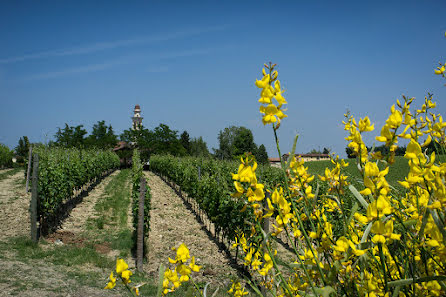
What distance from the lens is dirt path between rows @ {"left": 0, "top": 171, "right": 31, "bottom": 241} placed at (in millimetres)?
7121

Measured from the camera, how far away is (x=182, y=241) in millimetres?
7551

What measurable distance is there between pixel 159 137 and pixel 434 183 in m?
38.5

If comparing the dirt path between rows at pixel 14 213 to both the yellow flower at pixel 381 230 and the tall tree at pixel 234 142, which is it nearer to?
the yellow flower at pixel 381 230

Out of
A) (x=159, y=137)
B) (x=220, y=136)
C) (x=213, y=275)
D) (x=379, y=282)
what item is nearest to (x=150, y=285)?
(x=213, y=275)

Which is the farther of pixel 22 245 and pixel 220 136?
pixel 220 136

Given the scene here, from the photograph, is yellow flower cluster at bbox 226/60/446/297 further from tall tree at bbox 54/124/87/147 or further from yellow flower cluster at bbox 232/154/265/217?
tall tree at bbox 54/124/87/147

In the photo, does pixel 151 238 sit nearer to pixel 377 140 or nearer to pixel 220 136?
pixel 377 140

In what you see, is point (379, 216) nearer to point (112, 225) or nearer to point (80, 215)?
point (112, 225)

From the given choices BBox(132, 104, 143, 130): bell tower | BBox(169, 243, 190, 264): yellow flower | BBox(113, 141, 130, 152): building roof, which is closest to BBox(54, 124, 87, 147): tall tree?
BBox(113, 141, 130, 152): building roof

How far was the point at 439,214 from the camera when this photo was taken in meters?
0.69

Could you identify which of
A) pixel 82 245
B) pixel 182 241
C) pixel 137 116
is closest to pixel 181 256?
pixel 82 245

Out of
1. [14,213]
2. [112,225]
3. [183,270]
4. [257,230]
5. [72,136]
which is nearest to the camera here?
[183,270]

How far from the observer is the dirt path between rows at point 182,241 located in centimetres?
576

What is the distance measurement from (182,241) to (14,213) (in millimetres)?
4526
